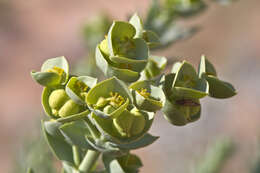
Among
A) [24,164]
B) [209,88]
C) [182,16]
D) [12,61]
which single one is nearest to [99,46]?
[209,88]

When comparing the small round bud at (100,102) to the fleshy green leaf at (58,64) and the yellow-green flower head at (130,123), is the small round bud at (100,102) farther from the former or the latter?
the fleshy green leaf at (58,64)

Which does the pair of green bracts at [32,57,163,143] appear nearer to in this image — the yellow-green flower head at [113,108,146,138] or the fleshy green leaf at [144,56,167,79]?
the yellow-green flower head at [113,108,146,138]

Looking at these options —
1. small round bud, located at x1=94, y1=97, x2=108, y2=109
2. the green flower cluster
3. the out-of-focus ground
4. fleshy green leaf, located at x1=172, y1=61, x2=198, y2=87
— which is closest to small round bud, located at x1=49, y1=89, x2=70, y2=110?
the green flower cluster

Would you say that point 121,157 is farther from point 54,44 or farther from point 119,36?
point 54,44

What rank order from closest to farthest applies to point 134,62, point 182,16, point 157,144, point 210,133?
point 134,62
point 182,16
point 210,133
point 157,144

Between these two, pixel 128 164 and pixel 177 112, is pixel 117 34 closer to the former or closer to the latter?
pixel 177 112

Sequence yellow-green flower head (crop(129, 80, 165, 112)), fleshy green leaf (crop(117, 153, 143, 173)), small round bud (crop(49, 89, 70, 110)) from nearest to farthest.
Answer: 1. yellow-green flower head (crop(129, 80, 165, 112))
2. small round bud (crop(49, 89, 70, 110))
3. fleshy green leaf (crop(117, 153, 143, 173))
